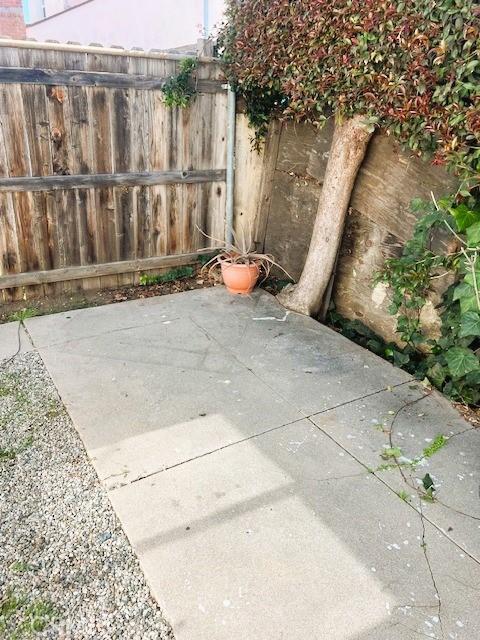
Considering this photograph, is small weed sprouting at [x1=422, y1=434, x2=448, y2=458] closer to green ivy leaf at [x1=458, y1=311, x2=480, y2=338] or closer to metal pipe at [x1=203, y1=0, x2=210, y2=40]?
green ivy leaf at [x1=458, y1=311, x2=480, y2=338]

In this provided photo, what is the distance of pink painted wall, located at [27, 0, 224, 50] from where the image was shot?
6.08m

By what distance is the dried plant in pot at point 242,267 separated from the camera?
4152 mm

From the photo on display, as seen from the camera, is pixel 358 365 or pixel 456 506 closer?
pixel 456 506

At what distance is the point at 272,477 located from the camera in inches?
85.4

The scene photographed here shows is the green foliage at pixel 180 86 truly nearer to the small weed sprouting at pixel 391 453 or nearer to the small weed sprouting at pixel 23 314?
the small weed sprouting at pixel 23 314

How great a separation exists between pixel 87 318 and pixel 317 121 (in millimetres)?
2270

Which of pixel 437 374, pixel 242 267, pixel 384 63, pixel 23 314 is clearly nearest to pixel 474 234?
pixel 437 374

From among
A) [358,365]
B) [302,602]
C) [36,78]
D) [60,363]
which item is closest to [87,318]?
[60,363]

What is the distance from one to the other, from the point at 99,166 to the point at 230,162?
47.3 inches

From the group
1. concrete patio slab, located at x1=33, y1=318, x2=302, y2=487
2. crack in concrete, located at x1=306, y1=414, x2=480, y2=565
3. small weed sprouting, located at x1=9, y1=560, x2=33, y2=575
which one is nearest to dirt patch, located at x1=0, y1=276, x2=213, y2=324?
concrete patio slab, located at x1=33, y1=318, x2=302, y2=487

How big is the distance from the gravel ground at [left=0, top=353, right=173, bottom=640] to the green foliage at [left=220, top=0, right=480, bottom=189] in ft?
7.78

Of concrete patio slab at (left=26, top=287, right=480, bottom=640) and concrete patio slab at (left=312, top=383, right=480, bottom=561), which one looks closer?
concrete patio slab at (left=26, top=287, right=480, bottom=640)

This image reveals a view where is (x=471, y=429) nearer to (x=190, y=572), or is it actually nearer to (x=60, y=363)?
(x=190, y=572)

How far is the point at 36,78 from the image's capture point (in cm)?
340
